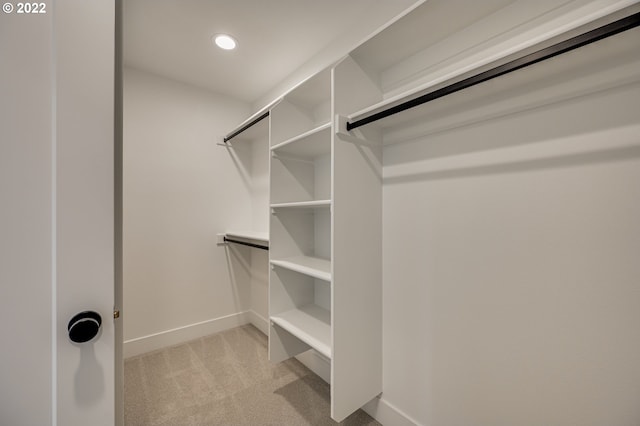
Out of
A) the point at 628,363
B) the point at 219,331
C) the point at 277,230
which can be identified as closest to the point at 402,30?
the point at 277,230

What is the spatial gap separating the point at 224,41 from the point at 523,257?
7.68 feet

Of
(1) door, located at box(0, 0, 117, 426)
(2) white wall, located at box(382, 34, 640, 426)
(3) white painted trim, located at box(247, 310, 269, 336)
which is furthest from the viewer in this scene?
(3) white painted trim, located at box(247, 310, 269, 336)

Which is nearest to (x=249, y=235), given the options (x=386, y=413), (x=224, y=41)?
(x=224, y=41)

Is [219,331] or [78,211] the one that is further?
[219,331]

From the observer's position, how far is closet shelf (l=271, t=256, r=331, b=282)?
4.54 feet

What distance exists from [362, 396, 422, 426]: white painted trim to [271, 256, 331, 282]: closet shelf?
908mm

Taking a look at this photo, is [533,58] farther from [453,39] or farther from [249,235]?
[249,235]

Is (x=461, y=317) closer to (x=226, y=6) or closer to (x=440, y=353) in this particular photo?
(x=440, y=353)

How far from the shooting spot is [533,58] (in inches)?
30.8

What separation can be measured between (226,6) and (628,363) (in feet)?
8.32

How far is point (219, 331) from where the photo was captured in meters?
2.68

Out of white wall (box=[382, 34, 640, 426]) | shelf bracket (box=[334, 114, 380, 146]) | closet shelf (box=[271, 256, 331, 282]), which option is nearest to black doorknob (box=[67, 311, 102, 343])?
closet shelf (box=[271, 256, 331, 282])

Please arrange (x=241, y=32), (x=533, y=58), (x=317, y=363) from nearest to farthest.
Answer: (x=533, y=58)
(x=241, y=32)
(x=317, y=363)

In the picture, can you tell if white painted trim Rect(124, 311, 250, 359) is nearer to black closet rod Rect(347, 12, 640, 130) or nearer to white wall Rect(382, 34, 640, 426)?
white wall Rect(382, 34, 640, 426)
